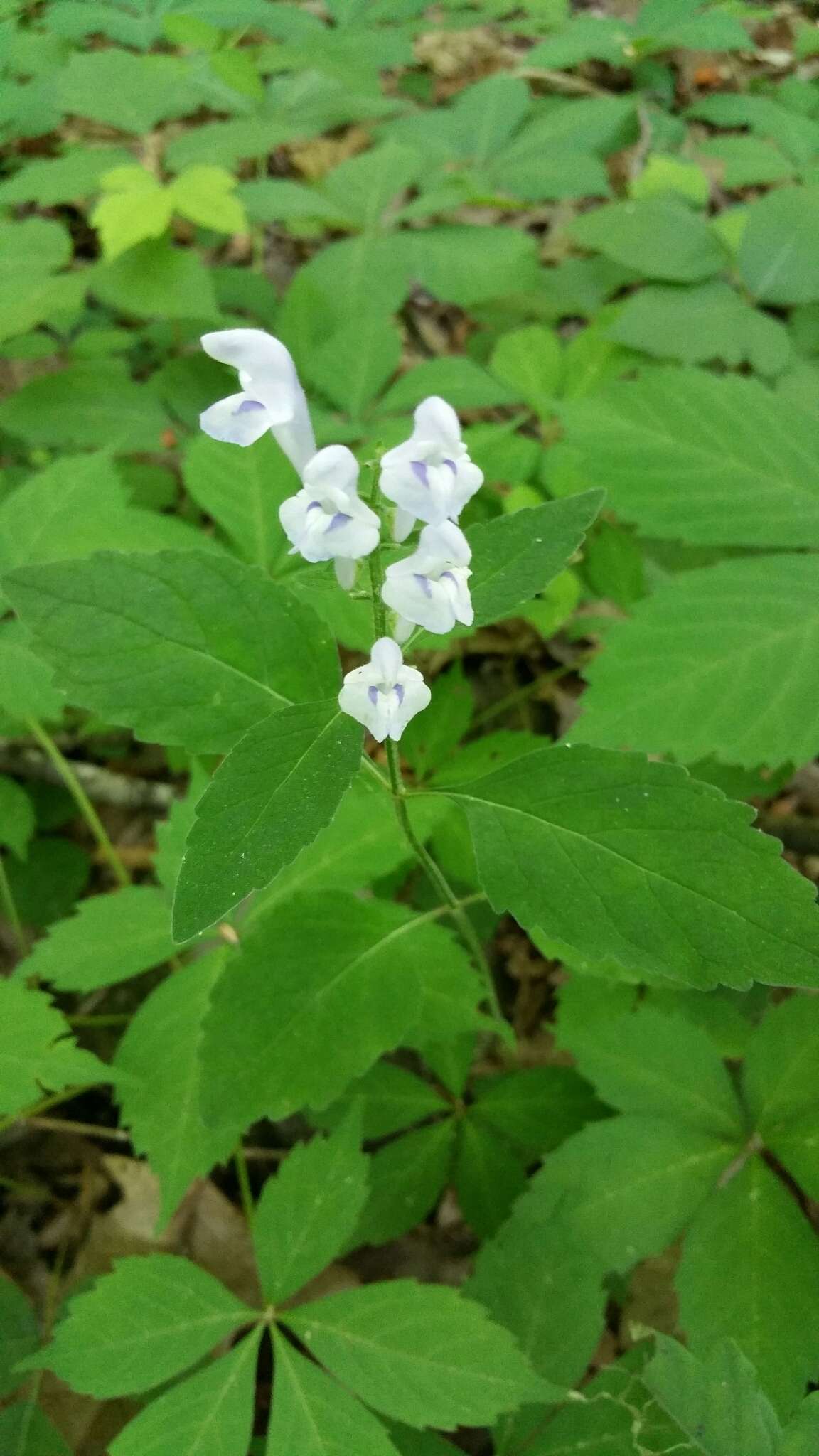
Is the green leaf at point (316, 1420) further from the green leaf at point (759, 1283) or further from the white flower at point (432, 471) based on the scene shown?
the white flower at point (432, 471)

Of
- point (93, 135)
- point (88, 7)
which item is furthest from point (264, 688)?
point (93, 135)

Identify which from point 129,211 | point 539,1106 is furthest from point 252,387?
point 129,211

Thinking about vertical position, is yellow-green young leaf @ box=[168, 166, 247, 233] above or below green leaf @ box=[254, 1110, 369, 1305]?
above

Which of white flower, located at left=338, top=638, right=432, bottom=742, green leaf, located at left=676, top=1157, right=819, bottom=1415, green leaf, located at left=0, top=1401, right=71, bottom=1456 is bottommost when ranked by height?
green leaf, located at left=0, top=1401, right=71, bottom=1456

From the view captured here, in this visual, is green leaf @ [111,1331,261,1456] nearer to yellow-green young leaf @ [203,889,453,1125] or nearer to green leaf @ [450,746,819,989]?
yellow-green young leaf @ [203,889,453,1125]

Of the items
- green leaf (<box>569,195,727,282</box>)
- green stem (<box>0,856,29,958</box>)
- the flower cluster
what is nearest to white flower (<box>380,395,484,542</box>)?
the flower cluster

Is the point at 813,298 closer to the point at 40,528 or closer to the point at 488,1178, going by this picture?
the point at 40,528
